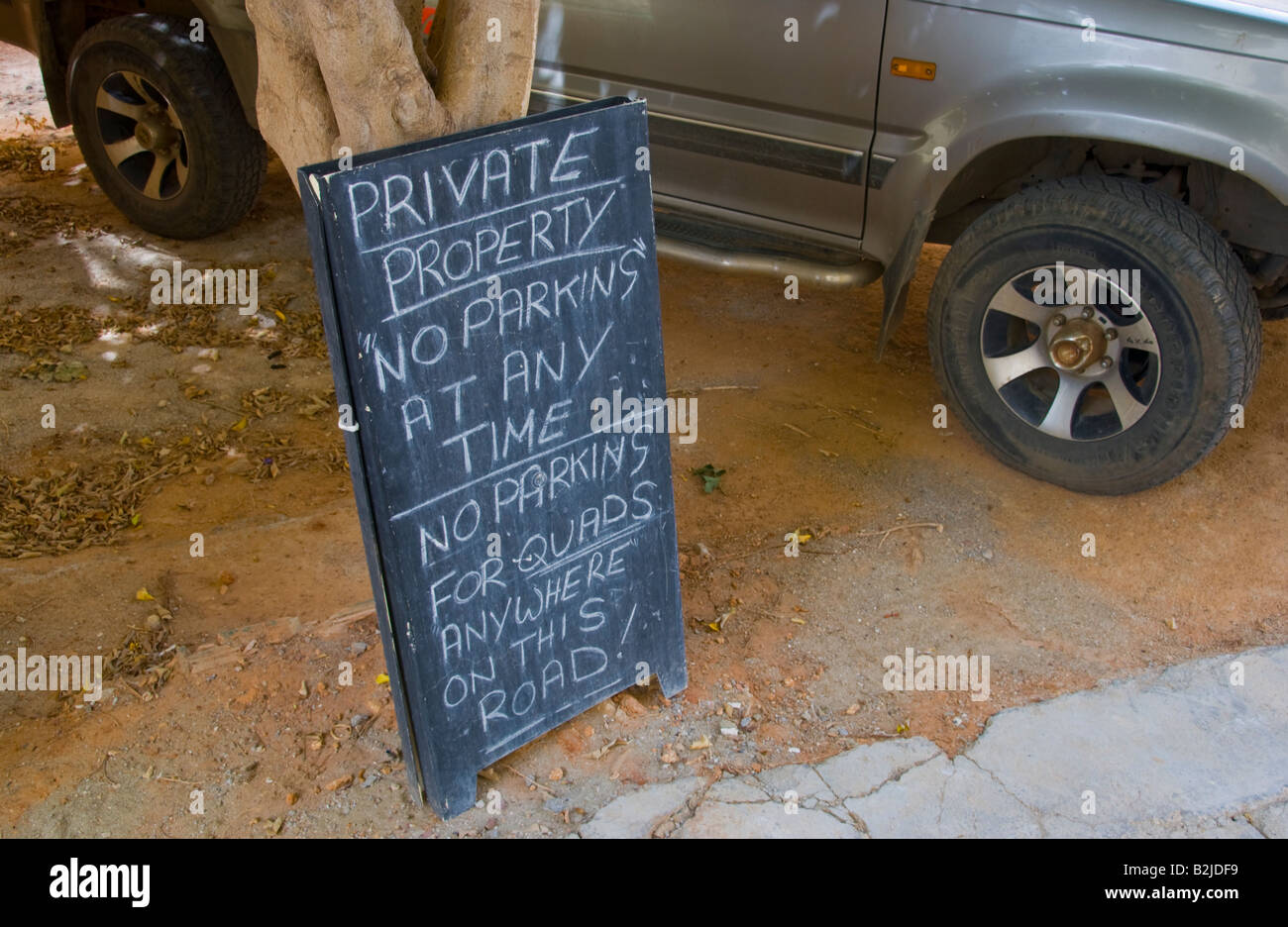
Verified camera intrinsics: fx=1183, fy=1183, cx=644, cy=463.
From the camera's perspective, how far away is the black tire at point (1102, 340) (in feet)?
13.5

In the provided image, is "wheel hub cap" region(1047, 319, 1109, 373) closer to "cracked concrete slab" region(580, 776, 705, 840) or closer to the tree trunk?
"cracked concrete slab" region(580, 776, 705, 840)

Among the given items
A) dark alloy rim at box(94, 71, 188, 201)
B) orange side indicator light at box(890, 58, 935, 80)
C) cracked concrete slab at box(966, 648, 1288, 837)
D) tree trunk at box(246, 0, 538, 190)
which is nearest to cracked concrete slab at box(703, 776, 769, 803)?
cracked concrete slab at box(966, 648, 1288, 837)

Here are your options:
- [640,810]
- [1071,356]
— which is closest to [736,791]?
[640,810]

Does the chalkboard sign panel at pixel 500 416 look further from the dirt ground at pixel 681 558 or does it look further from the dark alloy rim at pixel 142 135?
the dark alloy rim at pixel 142 135

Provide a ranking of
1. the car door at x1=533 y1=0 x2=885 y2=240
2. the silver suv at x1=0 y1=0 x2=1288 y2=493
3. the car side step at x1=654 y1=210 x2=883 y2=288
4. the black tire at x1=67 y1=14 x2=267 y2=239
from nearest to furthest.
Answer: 1. the silver suv at x1=0 y1=0 x2=1288 y2=493
2. the car door at x1=533 y1=0 x2=885 y2=240
3. the car side step at x1=654 y1=210 x2=883 y2=288
4. the black tire at x1=67 y1=14 x2=267 y2=239

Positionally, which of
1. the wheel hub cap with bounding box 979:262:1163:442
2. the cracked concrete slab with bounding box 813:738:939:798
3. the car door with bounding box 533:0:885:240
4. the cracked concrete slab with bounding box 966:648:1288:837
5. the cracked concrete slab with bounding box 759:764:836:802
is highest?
the car door with bounding box 533:0:885:240

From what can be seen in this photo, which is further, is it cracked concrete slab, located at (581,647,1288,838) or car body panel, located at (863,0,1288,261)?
car body panel, located at (863,0,1288,261)

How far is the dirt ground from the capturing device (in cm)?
342

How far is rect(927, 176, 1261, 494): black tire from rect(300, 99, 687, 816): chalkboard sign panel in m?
1.79

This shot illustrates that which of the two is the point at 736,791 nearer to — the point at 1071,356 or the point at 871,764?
the point at 871,764

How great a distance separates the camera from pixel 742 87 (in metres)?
4.77

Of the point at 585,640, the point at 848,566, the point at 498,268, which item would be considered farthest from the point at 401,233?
the point at 848,566

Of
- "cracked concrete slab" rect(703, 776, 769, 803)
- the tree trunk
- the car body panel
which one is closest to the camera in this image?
the tree trunk

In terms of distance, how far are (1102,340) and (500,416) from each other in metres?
2.45
